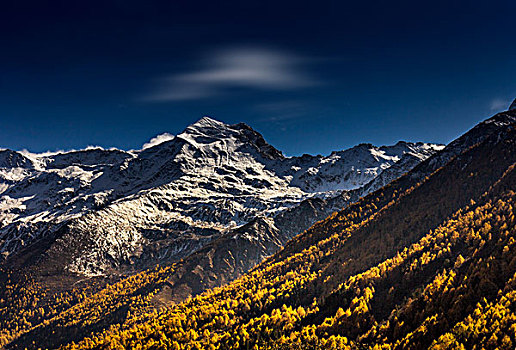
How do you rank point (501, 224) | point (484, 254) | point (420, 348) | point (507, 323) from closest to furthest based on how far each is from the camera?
1. point (507, 323)
2. point (420, 348)
3. point (484, 254)
4. point (501, 224)

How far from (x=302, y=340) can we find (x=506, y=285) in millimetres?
93306

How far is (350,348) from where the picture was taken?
16400 centimetres

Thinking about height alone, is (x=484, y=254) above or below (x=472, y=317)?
above

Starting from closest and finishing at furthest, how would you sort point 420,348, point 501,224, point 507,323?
1. point 507,323
2. point 420,348
3. point 501,224

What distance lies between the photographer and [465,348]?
12638 centimetres

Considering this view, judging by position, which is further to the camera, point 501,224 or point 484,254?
point 501,224

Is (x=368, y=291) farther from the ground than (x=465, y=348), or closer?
farther from the ground

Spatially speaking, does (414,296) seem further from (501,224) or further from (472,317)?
(501,224)

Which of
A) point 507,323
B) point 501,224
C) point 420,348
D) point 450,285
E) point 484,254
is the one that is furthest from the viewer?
point 501,224

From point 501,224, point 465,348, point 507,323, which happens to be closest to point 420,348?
point 465,348

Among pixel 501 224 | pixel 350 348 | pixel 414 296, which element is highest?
pixel 501 224

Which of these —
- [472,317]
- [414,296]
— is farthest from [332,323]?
[472,317]

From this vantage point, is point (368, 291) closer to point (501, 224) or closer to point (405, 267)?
point (405, 267)

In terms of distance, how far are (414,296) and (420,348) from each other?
35478mm
